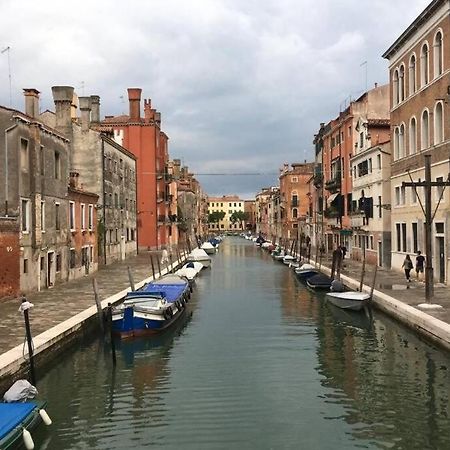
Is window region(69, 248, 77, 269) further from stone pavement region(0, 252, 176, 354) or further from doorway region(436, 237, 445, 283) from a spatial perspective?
doorway region(436, 237, 445, 283)

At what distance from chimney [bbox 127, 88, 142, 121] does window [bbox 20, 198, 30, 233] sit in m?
36.3

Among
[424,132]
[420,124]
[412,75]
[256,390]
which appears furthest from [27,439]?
[412,75]

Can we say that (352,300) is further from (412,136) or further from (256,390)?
(256,390)

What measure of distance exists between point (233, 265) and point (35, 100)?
30.5 meters

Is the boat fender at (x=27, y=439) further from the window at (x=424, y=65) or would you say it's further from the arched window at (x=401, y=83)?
the arched window at (x=401, y=83)

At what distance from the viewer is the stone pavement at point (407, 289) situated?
777 inches

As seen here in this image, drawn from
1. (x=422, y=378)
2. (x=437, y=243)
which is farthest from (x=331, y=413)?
(x=437, y=243)

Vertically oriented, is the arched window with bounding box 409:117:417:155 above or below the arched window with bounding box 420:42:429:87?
below

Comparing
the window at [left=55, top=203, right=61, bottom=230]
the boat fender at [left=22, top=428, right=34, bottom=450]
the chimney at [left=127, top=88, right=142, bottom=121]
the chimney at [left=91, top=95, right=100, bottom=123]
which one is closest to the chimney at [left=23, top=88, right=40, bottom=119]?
the window at [left=55, top=203, right=61, bottom=230]

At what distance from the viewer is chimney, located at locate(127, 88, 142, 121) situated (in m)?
59.6

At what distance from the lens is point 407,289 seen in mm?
25438

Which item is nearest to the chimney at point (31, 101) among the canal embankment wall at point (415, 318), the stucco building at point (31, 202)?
the stucco building at point (31, 202)

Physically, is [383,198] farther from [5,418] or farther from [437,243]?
[5,418]

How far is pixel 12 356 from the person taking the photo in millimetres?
13789
